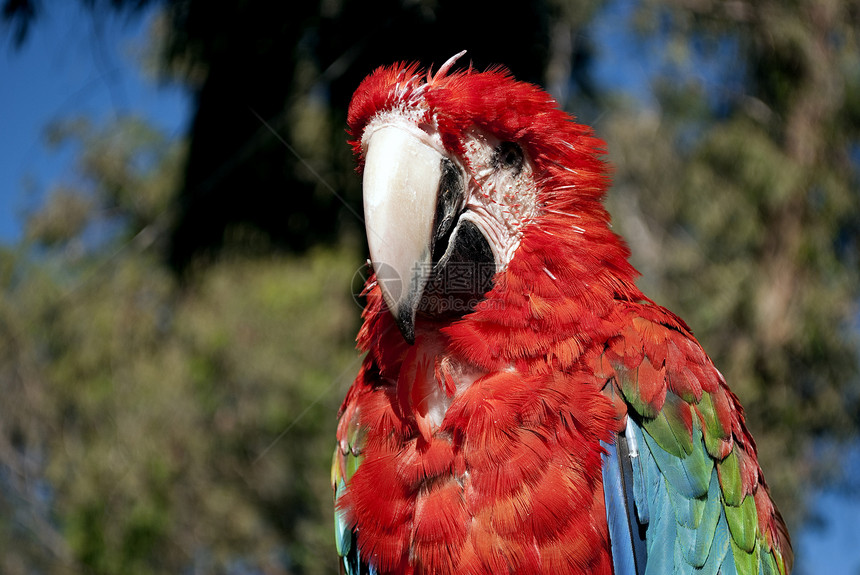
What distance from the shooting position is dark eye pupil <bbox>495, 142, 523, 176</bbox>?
1.59 metres

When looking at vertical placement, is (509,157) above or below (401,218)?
below

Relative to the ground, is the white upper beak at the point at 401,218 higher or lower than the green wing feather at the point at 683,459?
higher

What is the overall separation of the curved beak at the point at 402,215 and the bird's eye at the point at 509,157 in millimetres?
164

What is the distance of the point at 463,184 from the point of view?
1.57 metres

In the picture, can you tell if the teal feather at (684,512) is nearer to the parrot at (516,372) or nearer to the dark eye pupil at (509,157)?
the parrot at (516,372)

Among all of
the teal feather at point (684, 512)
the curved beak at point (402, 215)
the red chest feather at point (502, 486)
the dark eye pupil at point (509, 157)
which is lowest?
the teal feather at point (684, 512)

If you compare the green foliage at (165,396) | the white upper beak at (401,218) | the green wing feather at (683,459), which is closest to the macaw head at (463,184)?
the white upper beak at (401,218)

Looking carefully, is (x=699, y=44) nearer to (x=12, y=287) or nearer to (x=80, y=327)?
(x=80, y=327)

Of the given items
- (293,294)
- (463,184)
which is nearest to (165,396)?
(293,294)

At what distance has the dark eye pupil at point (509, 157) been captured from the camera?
1593 mm

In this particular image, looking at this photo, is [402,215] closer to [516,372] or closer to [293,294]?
[516,372]

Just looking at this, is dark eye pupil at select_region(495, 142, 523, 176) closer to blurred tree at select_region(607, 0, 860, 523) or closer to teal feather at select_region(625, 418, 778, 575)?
teal feather at select_region(625, 418, 778, 575)

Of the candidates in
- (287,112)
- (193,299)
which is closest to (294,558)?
(193,299)

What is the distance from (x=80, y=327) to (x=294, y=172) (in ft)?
12.9
